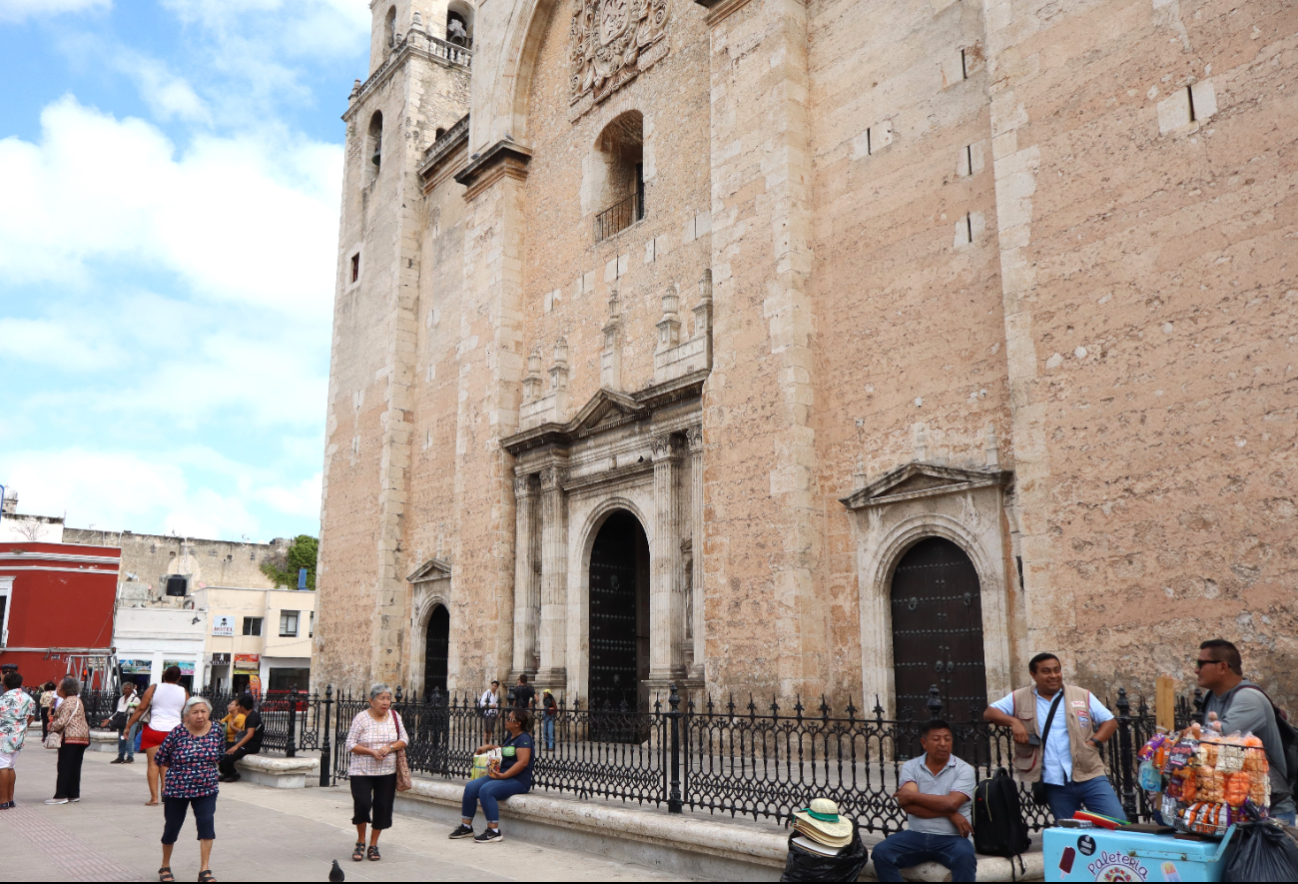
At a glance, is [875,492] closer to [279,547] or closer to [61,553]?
[61,553]

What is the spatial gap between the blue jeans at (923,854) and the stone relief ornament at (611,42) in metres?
12.7

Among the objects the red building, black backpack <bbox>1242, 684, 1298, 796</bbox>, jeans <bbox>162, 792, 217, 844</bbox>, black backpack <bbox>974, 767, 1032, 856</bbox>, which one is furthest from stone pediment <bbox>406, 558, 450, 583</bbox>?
black backpack <bbox>1242, 684, 1298, 796</bbox>

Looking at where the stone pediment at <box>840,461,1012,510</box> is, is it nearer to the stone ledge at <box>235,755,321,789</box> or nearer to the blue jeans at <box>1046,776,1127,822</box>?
the blue jeans at <box>1046,776,1127,822</box>

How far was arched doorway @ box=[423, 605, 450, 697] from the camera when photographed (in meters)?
18.9

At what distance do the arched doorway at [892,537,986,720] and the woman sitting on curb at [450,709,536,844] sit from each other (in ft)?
13.1

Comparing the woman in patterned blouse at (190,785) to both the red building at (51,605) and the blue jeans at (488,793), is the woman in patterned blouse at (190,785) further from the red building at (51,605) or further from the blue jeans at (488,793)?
the red building at (51,605)

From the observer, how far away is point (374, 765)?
7328 millimetres

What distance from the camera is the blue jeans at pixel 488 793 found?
8.10 m

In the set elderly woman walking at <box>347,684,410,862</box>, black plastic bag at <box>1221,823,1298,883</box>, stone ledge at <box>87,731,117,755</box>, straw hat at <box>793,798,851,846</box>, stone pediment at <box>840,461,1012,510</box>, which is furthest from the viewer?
stone ledge at <box>87,731,117,755</box>

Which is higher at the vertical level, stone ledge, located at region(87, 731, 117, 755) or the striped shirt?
the striped shirt

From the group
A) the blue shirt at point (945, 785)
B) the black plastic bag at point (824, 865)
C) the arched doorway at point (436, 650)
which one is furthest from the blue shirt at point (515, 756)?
the arched doorway at point (436, 650)

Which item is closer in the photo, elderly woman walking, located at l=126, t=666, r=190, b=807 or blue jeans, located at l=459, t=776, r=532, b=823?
blue jeans, located at l=459, t=776, r=532, b=823

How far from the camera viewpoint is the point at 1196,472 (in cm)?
790

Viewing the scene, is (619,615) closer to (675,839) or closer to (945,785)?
(675,839)
